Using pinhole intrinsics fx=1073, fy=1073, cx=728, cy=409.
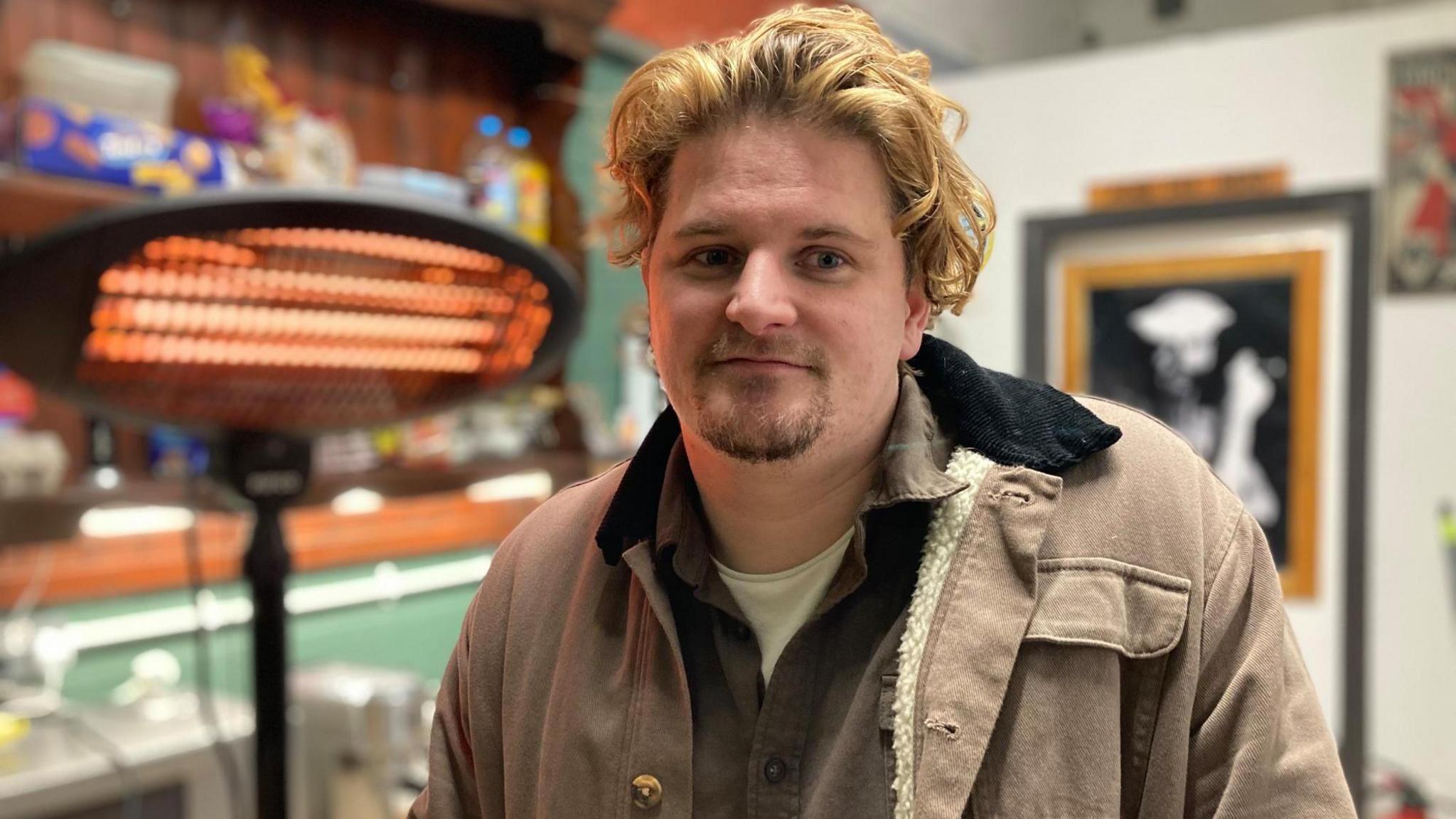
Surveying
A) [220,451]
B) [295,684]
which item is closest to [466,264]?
[220,451]

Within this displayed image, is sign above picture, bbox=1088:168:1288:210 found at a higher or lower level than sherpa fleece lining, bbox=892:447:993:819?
higher

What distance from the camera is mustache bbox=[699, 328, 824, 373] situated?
22.3 inches

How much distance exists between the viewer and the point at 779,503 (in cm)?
68

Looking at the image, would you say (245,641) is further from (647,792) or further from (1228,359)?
(1228,359)

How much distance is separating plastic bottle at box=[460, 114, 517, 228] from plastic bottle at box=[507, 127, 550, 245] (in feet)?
0.04

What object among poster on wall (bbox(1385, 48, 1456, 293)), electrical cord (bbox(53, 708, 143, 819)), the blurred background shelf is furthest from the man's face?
poster on wall (bbox(1385, 48, 1456, 293))

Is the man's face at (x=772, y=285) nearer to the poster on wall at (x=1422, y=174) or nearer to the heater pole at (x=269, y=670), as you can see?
the heater pole at (x=269, y=670)

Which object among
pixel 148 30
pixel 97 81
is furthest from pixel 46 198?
pixel 148 30

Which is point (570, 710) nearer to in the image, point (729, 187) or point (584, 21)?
point (729, 187)

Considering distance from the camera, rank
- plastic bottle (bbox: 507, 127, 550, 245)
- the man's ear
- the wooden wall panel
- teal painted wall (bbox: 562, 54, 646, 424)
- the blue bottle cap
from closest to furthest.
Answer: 1. the man's ear
2. teal painted wall (bbox: 562, 54, 646, 424)
3. the wooden wall panel
4. plastic bottle (bbox: 507, 127, 550, 245)
5. the blue bottle cap

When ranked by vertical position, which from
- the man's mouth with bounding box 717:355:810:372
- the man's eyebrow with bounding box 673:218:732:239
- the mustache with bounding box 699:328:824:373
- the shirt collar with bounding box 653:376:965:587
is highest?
the man's eyebrow with bounding box 673:218:732:239

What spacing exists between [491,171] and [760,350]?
1.33 metres

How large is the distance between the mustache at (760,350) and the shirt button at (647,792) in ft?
0.79

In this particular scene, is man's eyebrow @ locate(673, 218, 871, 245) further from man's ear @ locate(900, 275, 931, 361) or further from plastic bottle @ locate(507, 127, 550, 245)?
plastic bottle @ locate(507, 127, 550, 245)
